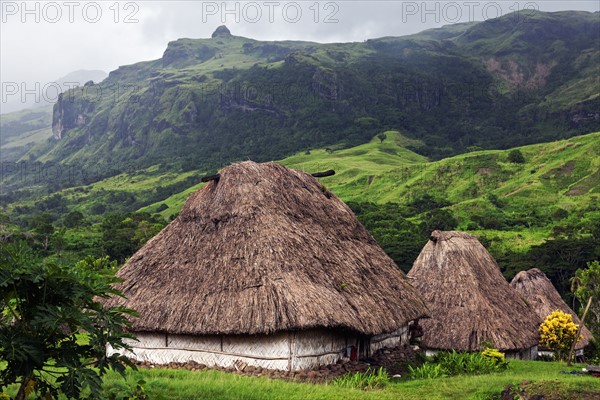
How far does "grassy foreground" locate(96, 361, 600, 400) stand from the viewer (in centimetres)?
1003

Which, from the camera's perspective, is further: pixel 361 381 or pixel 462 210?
pixel 462 210

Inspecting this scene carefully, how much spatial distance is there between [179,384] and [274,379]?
278 cm

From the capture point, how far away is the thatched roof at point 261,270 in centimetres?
1312

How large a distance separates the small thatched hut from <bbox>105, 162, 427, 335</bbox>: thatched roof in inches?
1.2

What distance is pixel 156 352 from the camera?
1431 centimetres

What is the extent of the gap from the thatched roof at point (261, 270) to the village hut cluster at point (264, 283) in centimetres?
3

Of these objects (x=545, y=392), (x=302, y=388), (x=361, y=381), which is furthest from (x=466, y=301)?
(x=302, y=388)

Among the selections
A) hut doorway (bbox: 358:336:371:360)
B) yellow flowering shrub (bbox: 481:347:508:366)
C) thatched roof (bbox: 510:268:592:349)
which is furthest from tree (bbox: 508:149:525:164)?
hut doorway (bbox: 358:336:371:360)

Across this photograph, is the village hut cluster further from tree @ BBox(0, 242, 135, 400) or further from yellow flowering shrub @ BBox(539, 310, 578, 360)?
yellow flowering shrub @ BBox(539, 310, 578, 360)

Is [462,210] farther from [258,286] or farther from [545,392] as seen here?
[545,392]

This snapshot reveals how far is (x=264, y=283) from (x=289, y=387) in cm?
292

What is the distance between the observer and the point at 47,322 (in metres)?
6.38

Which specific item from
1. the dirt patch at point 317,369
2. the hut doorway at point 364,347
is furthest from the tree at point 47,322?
the hut doorway at point 364,347

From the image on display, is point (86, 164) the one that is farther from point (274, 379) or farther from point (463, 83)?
point (274, 379)
